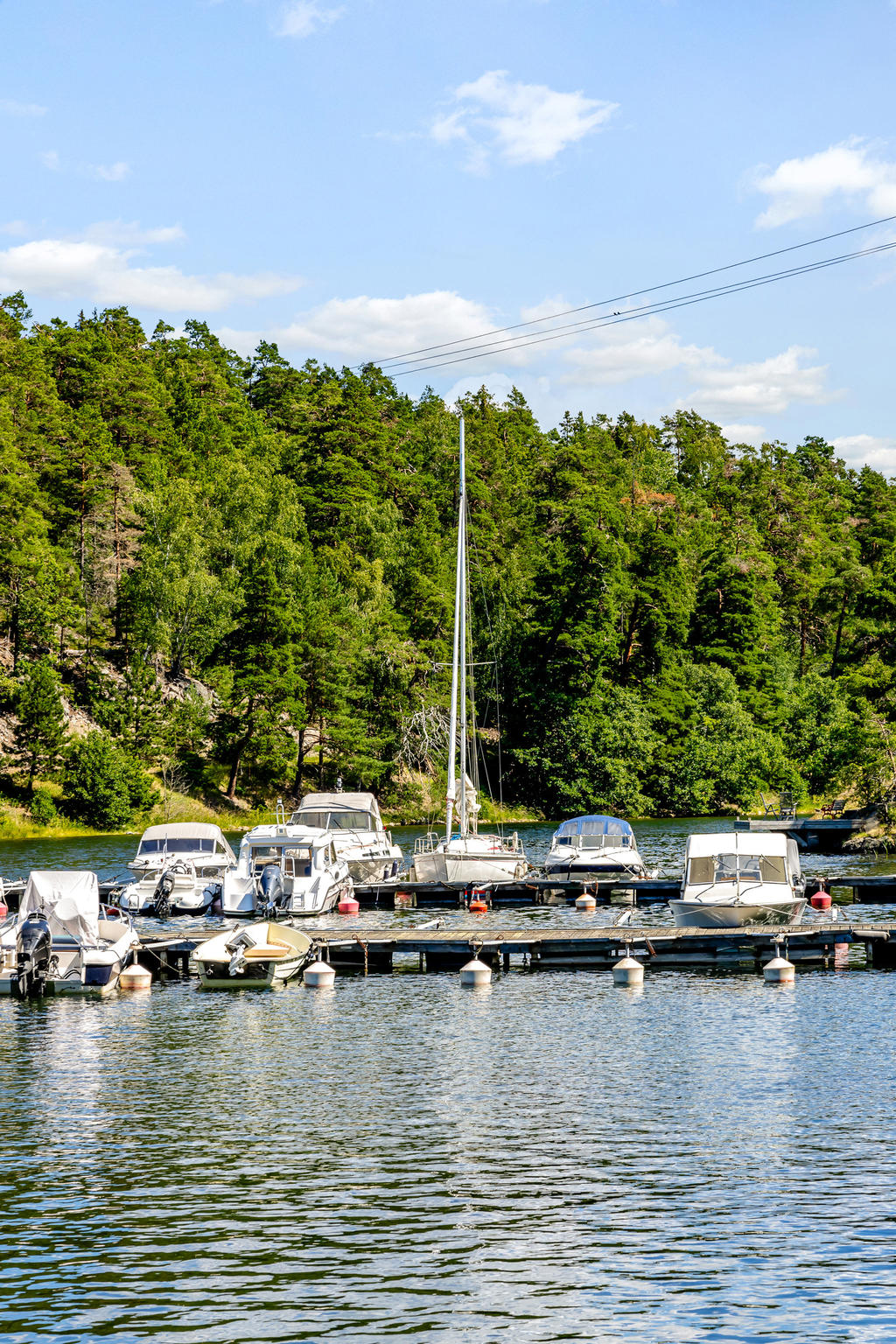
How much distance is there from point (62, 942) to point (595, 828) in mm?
29348

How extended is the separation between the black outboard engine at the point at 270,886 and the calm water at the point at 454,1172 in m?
12.5

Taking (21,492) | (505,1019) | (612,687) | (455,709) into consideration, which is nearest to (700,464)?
(612,687)

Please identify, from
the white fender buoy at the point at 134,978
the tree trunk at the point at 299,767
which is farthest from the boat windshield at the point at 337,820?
the tree trunk at the point at 299,767

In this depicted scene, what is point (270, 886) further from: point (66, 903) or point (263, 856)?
point (66, 903)

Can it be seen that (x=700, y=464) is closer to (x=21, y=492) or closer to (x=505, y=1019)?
(x=21, y=492)

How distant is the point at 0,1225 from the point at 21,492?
297 ft

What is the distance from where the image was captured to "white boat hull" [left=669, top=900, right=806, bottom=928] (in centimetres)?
4150

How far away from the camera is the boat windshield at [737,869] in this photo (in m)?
43.2

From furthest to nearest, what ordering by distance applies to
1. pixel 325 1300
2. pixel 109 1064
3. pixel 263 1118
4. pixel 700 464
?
1. pixel 700 464
2. pixel 109 1064
3. pixel 263 1118
4. pixel 325 1300

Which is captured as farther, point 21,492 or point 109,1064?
point 21,492

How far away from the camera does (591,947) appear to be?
133 feet

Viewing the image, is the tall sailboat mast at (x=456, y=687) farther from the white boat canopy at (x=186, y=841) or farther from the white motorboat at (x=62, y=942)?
the white motorboat at (x=62, y=942)

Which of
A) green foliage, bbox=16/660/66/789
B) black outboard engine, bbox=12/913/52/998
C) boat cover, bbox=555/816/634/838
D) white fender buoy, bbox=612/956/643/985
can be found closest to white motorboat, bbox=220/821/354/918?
black outboard engine, bbox=12/913/52/998

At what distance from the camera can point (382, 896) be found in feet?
185
